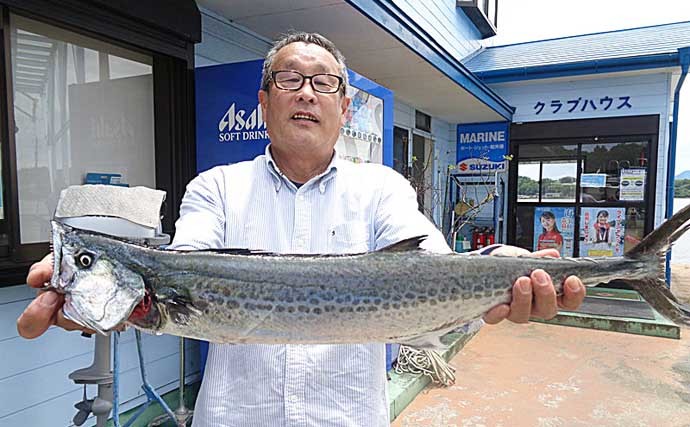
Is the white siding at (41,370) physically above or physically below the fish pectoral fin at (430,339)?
below

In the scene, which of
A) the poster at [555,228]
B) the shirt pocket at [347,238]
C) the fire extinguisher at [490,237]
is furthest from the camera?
the fire extinguisher at [490,237]

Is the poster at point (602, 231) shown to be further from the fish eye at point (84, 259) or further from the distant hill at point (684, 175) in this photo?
the fish eye at point (84, 259)

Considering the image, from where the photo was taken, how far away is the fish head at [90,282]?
1435 mm

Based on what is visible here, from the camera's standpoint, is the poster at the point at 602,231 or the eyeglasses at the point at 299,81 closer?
the eyeglasses at the point at 299,81

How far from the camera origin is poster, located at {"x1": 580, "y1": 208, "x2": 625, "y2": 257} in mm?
9570

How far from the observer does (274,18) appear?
446 cm

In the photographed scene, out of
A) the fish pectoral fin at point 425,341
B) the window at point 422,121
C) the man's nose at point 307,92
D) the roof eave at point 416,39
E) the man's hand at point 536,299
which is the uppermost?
the roof eave at point 416,39

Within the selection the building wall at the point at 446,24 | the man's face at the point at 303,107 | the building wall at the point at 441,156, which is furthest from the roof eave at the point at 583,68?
the man's face at the point at 303,107

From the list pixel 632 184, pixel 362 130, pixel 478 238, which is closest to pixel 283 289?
pixel 362 130

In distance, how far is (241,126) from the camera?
12.8ft

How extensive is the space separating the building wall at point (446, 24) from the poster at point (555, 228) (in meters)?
3.99

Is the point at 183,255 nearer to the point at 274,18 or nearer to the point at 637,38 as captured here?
the point at 274,18

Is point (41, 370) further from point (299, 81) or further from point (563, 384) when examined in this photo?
point (563, 384)

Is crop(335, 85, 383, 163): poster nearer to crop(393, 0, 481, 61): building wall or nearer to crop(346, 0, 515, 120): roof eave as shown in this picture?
crop(346, 0, 515, 120): roof eave
